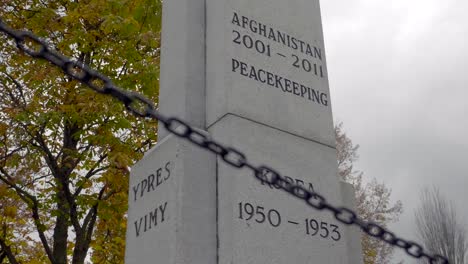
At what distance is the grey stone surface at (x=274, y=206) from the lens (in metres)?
3.96

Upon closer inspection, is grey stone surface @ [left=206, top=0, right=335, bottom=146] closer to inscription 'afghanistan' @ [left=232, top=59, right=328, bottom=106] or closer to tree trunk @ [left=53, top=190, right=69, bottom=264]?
inscription 'afghanistan' @ [left=232, top=59, right=328, bottom=106]

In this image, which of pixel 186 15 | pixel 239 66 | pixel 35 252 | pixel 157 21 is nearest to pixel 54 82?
pixel 157 21

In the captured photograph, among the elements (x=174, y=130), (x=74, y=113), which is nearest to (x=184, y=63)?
(x=174, y=130)

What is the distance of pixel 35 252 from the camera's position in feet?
43.8

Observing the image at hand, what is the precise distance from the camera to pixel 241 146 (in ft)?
13.8

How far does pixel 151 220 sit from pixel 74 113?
4.52 meters

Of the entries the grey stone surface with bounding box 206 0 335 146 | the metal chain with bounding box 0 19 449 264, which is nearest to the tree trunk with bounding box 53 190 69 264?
the grey stone surface with bounding box 206 0 335 146

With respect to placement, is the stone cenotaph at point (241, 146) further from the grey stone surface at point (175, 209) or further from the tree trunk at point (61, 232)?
the tree trunk at point (61, 232)

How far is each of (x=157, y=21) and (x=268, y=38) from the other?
4.06 m

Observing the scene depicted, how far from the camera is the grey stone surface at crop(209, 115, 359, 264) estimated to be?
13.0 ft

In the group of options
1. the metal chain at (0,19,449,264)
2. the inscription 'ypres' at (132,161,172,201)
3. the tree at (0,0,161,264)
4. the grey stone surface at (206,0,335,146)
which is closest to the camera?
the metal chain at (0,19,449,264)

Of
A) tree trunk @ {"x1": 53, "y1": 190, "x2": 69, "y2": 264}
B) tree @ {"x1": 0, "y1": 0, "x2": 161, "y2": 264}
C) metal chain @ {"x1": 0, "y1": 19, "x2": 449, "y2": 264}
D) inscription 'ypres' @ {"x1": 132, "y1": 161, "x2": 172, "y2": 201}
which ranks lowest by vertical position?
metal chain @ {"x1": 0, "y1": 19, "x2": 449, "y2": 264}

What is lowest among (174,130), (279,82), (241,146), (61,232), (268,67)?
(174,130)

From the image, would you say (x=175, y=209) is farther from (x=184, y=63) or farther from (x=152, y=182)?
(x=184, y=63)
